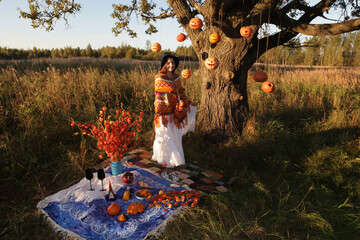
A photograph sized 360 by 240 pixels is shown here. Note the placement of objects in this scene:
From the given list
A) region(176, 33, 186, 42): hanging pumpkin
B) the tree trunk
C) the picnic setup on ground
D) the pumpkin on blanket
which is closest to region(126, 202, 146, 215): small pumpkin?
the picnic setup on ground

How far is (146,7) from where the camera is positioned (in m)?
5.62

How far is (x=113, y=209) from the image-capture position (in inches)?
114

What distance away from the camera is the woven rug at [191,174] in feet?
12.0

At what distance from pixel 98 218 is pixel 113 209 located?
0.20m

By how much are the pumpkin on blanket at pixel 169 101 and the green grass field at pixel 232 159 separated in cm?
101

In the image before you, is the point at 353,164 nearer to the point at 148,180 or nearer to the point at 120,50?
the point at 148,180

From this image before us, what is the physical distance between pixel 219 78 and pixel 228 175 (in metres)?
2.02

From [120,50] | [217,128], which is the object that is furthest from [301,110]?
[120,50]

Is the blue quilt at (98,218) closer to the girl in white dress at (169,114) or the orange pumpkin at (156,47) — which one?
the girl in white dress at (169,114)

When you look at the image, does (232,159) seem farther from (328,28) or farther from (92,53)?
(92,53)

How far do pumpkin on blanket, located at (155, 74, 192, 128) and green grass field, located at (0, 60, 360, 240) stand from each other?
3.32 feet

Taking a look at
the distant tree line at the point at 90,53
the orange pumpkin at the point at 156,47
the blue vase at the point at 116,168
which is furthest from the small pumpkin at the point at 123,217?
the distant tree line at the point at 90,53

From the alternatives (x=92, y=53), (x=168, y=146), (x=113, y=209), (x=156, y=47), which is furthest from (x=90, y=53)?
(x=113, y=209)

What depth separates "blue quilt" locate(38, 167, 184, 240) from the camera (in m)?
2.64
